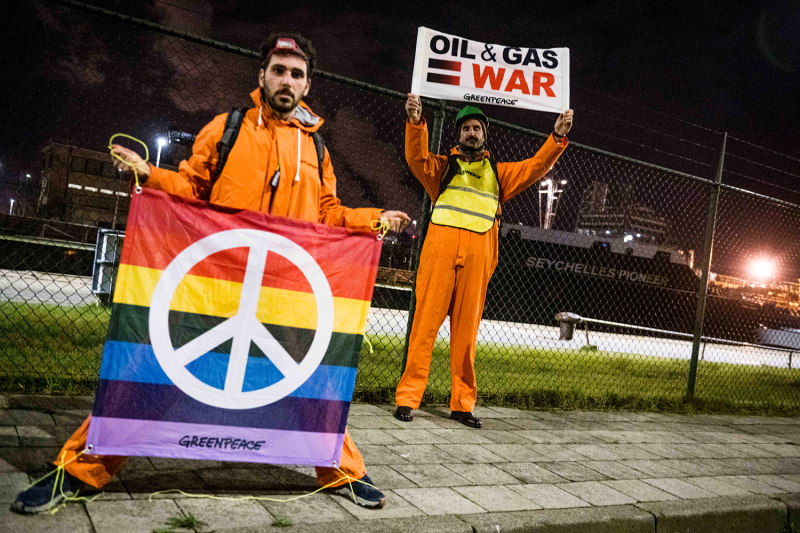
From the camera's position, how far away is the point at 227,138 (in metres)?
2.46

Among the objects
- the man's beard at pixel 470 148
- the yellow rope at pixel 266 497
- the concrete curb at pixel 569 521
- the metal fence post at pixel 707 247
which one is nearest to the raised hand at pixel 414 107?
the man's beard at pixel 470 148

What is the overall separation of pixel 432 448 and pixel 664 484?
1445mm

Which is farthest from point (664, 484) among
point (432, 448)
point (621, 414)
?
point (621, 414)

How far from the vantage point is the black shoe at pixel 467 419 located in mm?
4306

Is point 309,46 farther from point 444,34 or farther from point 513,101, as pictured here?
point 513,101

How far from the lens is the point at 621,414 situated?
564cm

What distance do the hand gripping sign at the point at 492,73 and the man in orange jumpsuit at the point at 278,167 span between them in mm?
1855

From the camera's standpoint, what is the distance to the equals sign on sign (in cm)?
440

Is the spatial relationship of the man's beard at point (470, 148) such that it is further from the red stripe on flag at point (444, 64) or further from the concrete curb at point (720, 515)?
the concrete curb at point (720, 515)

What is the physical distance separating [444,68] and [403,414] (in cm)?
270

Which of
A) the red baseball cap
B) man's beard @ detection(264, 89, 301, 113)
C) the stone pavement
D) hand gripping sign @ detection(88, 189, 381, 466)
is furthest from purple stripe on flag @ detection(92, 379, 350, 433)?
the red baseball cap

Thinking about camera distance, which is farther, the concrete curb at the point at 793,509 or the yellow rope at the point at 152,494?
the concrete curb at the point at 793,509

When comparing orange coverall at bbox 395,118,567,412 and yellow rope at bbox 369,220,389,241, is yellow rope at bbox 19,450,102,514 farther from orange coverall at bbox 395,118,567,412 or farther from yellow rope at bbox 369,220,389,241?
orange coverall at bbox 395,118,567,412

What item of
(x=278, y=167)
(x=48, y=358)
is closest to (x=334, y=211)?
(x=278, y=167)
